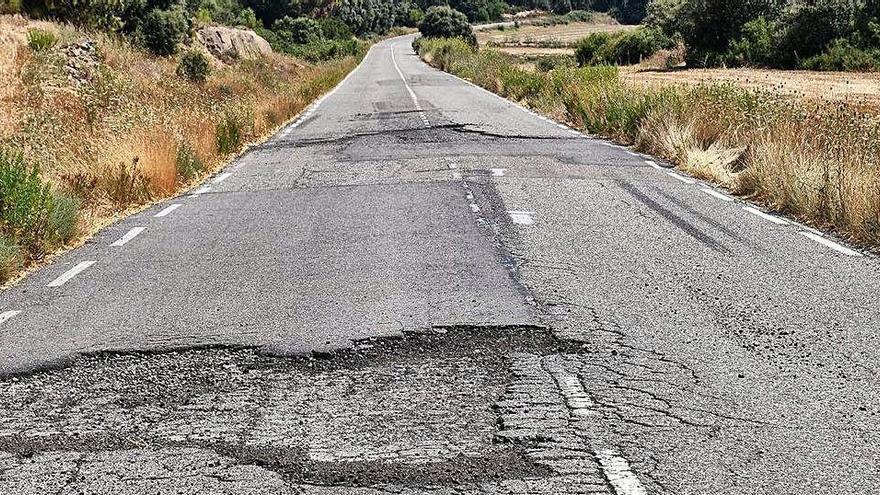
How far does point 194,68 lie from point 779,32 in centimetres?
3121

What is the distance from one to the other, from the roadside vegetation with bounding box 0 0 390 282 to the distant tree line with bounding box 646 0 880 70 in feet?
76.3

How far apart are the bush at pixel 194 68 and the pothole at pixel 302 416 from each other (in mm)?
27545

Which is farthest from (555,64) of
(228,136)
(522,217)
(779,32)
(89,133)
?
(522,217)

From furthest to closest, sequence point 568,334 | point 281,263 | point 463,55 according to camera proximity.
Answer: point 463,55
point 281,263
point 568,334

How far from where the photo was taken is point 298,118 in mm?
24516

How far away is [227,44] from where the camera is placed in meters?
45.9

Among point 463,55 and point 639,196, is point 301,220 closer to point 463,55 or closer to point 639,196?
point 639,196

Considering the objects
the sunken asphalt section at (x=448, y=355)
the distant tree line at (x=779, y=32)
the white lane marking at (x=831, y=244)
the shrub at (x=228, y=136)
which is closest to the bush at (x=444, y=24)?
the distant tree line at (x=779, y=32)

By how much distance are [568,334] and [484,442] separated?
1576mm

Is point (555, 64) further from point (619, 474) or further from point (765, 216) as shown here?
point (619, 474)

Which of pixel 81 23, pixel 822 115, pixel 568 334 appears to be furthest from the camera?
pixel 81 23

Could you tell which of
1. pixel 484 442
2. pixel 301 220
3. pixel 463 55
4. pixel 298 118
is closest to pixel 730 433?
pixel 484 442

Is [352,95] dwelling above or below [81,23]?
below

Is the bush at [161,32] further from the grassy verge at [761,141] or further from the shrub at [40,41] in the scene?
the grassy verge at [761,141]
